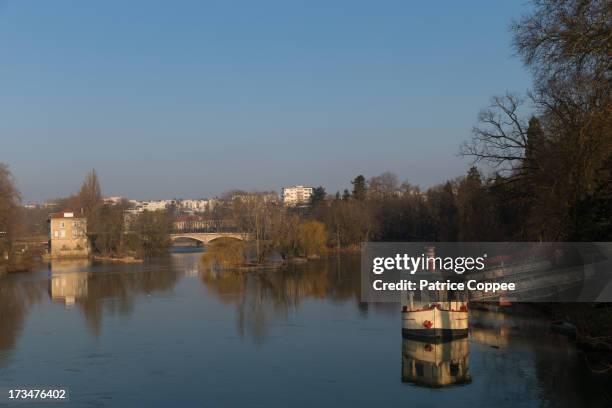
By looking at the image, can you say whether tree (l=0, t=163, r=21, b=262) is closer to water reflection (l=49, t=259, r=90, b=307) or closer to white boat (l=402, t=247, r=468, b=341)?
water reflection (l=49, t=259, r=90, b=307)

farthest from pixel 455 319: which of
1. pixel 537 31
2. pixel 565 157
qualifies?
pixel 537 31

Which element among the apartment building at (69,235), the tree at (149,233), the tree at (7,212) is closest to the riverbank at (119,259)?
the tree at (149,233)

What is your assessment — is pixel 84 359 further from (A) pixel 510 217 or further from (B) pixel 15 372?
(A) pixel 510 217

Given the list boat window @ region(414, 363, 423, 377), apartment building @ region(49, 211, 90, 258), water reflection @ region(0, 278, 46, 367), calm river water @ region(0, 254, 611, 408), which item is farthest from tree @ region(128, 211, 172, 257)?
boat window @ region(414, 363, 423, 377)

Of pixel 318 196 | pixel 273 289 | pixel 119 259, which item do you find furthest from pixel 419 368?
pixel 318 196

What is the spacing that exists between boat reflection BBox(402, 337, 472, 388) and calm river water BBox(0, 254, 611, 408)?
4 centimetres

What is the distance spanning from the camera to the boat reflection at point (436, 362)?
12445 millimetres

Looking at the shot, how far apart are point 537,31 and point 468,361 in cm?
689

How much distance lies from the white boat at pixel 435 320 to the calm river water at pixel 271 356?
294 millimetres

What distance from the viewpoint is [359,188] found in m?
65.6

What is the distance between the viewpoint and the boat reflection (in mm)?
12445

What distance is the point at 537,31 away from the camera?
34.4 ft

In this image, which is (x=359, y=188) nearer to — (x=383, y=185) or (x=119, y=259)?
(x=383, y=185)

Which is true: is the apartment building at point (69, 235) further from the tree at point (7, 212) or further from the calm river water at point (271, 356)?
the calm river water at point (271, 356)
